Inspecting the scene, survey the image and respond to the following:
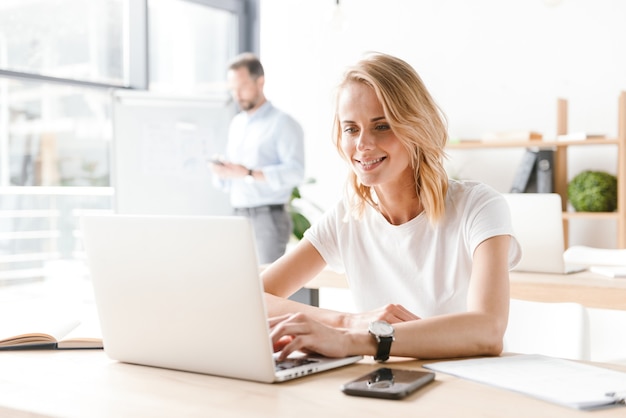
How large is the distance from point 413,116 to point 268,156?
2.67 metres

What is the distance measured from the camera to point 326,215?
1882 mm

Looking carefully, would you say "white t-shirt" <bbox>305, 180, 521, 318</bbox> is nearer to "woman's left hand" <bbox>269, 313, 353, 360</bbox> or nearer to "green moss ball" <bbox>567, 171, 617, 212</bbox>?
"woman's left hand" <bbox>269, 313, 353, 360</bbox>

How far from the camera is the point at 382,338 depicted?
1.30m

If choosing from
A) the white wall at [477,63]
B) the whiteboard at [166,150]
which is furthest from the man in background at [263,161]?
the white wall at [477,63]

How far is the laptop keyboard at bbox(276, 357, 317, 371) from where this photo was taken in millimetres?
1199

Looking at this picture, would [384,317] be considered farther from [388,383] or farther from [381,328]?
[388,383]

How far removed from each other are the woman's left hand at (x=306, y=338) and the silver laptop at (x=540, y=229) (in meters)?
1.25

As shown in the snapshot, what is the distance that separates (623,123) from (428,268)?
2811mm

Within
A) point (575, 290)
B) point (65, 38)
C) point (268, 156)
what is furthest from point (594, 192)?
point (65, 38)

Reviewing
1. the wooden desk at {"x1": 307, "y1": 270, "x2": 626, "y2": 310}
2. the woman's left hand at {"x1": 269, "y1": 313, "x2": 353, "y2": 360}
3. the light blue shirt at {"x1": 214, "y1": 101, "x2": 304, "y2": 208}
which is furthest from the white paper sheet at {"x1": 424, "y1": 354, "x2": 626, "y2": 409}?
the light blue shirt at {"x1": 214, "y1": 101, "x2": 304, "y2": 208}

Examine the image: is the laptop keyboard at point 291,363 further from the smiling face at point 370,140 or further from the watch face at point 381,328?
the smiling face at point 370,140

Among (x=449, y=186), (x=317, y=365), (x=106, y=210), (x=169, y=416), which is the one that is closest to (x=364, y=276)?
(x=449, y=186)

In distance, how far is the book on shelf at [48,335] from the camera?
4.82 feet

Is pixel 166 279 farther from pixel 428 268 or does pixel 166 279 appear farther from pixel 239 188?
pixel 239 188
